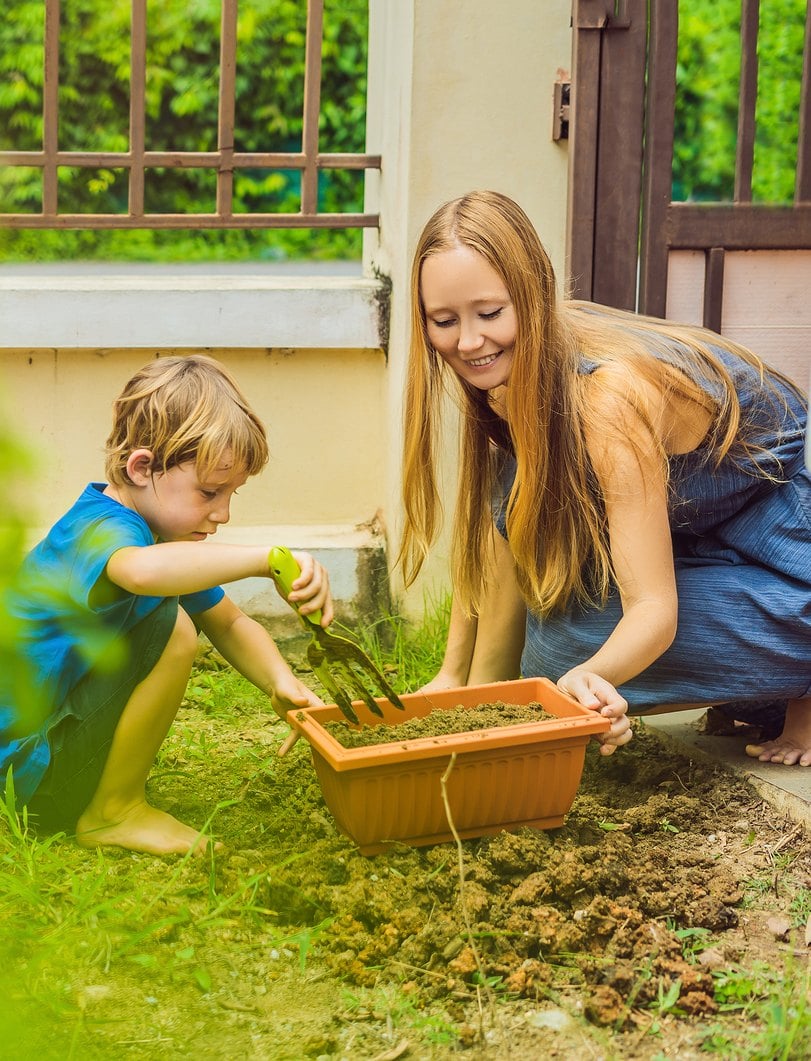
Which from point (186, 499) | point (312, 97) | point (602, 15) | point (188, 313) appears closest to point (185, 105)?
point (312, 97)

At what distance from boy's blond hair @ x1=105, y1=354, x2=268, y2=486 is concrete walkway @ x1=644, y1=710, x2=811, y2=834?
1.15 m

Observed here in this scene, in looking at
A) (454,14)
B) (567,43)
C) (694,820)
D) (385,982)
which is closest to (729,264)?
(567,43)

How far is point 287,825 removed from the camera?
2271 mm

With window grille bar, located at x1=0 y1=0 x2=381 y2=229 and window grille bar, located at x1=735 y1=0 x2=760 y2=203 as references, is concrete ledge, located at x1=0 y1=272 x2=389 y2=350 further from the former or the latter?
window grille bar, located at x1=735 y1=0 x2=760 y2=203

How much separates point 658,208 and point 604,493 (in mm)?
1077

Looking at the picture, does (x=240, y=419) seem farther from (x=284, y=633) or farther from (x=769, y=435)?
(x=284, y=633)

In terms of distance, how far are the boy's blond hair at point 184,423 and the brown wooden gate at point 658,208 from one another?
3.99 ft

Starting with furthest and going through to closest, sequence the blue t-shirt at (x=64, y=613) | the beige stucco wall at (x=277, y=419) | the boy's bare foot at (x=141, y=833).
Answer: the beige stucco wall at (x=277, y=419)
the boy's bare foot at (x=141, y=833)
the blue t-shirt at (x=64, y=613)

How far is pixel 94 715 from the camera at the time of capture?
2148 mm

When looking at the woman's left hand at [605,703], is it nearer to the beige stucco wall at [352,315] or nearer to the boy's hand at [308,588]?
the boy's hand at [308,588]

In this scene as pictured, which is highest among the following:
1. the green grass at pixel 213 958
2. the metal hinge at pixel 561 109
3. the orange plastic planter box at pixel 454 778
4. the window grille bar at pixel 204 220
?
the metal hinge at pixel 561 109

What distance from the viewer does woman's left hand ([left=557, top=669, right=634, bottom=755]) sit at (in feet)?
6.99

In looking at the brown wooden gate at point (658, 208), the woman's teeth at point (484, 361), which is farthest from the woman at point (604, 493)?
the brown wooden gate at point (658, 208)

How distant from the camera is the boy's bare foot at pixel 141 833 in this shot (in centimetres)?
218
